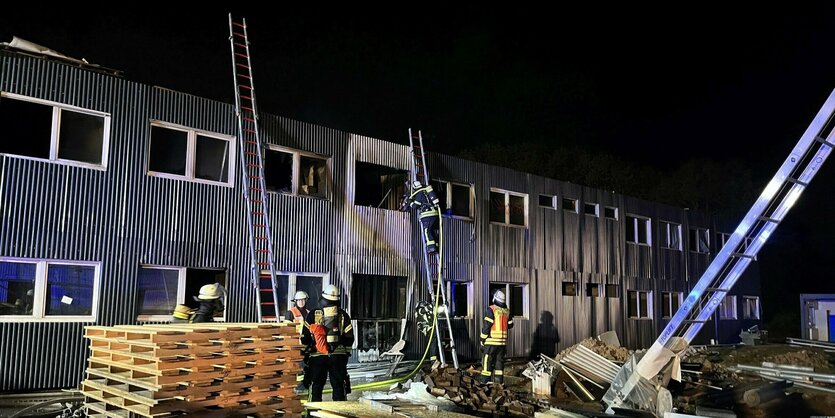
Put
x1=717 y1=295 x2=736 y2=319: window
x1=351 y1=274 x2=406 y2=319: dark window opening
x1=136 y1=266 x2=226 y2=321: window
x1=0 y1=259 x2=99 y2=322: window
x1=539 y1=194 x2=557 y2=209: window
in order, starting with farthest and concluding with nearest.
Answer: x1=717 y1=295 x2=736 y2=319: window
x1=539 y1=194 x2=557 y2=209: window
x1=351 y1=274 x2=406 y2=319: dark window opening
x1=136 y1=266 x2=226 y2=321: window
x1=0 y1=259 x2=99 y2=322: window

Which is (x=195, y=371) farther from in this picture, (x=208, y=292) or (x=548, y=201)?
(x=548, y=201)

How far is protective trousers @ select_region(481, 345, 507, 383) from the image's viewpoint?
1256 centimetres

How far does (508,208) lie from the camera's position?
58.7 feet

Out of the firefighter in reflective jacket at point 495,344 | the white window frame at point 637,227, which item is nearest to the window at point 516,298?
the firefighter in reflective jacket at point 495,344

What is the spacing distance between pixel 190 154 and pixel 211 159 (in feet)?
1.57

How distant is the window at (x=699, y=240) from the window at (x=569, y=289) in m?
8.51

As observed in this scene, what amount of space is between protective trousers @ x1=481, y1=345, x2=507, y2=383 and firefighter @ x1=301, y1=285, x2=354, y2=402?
153 inches

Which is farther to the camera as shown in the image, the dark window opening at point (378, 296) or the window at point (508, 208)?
the window at point (508, 208)

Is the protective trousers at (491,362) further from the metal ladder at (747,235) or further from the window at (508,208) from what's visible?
the window at (508,208)

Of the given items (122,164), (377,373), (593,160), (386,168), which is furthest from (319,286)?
(593,160)

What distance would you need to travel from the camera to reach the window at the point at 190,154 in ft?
38.2

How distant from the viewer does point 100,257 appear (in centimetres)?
1062

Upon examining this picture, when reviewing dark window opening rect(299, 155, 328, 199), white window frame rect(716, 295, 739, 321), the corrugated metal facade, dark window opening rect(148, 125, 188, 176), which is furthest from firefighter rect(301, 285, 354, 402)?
white window frame rect(716, 295, 739, 321)

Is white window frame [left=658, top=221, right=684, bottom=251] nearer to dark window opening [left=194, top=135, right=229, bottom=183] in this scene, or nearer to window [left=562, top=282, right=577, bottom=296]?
window [left=562, top=282, right=577, bottom=296]
